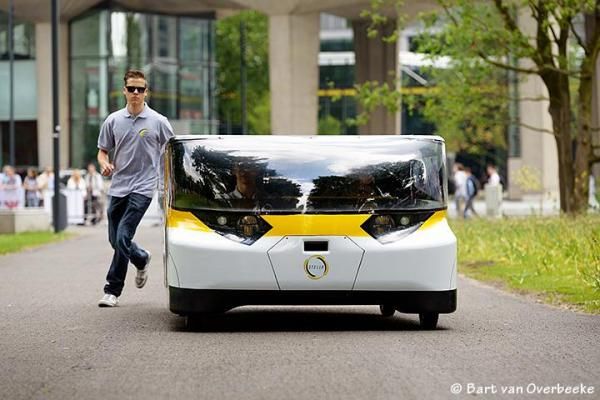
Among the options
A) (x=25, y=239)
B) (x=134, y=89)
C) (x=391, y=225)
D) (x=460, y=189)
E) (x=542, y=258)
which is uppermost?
(x=134, y=89)

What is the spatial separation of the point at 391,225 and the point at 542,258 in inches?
322

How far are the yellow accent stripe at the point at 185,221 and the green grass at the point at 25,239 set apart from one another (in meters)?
14.5

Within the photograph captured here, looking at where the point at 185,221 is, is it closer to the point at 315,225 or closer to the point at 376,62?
the point at 315,225

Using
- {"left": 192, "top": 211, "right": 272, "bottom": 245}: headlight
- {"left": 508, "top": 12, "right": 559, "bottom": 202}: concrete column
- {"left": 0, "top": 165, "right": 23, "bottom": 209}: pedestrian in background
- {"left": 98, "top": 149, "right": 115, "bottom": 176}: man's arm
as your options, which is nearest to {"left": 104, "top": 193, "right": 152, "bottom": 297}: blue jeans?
{"left": 98, "top": 149, "right": 115, "bottom": 176}: man's arm

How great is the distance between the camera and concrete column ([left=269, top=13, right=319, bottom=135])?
5772 cm

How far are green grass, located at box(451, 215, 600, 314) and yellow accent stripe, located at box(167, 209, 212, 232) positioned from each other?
4.01 m

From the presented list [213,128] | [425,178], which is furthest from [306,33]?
[425,178]

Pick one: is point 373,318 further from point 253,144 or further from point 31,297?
point 31,297

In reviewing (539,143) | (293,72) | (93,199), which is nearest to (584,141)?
(93,199)

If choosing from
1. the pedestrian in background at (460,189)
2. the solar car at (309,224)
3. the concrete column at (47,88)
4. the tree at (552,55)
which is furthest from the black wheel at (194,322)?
the concrete column at (47,88)

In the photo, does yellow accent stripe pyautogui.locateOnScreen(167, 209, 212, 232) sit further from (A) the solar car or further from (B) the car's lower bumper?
(B) the car's lower bumper

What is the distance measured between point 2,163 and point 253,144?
63.9 meters

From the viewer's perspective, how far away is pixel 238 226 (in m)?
10.7

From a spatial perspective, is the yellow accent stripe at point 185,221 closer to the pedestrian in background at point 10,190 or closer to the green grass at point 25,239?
the green grass at point 25,239
